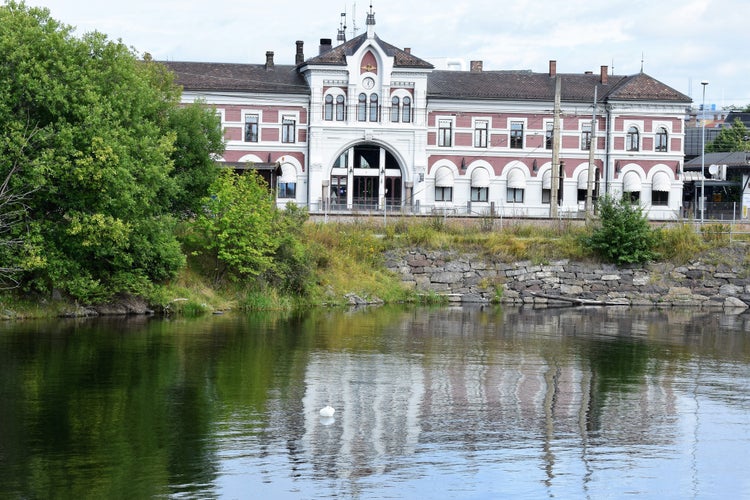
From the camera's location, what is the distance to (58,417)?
2125 cm

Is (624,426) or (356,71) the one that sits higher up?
(356,71)

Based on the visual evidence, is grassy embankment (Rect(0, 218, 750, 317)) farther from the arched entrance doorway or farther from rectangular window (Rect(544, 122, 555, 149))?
rectangular window (Rect(544, 122, 555, 149))

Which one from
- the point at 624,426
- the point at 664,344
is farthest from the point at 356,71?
the point at 624,426

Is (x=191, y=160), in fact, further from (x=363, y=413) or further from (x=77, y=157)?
(x=363, y=413)

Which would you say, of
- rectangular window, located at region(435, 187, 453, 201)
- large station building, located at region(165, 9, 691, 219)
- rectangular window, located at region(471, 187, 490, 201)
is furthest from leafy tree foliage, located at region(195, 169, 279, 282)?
rectangular window, located at region(471, 187, 490, 201)

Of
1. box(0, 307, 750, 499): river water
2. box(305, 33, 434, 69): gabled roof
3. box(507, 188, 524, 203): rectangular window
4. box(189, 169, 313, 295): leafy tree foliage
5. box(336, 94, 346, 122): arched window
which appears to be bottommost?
box(0, 307, 750, 499): river water

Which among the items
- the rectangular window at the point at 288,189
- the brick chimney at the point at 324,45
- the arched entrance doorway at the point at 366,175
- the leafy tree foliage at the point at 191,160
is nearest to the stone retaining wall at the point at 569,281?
the leafy tree foliage at the point at 191,160

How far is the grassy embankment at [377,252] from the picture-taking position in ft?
143

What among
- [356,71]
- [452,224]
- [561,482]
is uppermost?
[356,71]

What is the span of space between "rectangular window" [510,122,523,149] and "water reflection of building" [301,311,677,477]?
137 feet

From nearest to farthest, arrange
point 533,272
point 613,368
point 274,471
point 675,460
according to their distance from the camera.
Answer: point 274,471, point 675,460, point 613,368, point 533,272

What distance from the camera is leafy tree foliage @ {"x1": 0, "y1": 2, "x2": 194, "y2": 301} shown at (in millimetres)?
35906

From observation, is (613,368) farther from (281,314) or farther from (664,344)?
(281,314)

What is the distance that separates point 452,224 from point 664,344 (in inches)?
789
